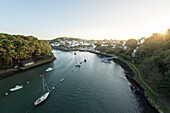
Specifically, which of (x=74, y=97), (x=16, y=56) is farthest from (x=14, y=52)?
(x=74, y=97)

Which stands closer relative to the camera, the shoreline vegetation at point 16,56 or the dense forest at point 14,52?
the shoreline vegetation at point 16,56

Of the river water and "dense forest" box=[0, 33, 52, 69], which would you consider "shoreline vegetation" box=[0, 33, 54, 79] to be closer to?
"dense forest" box=[0, 33, 52, 69]

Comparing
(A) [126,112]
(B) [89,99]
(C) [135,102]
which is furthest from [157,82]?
(B) [89,99]

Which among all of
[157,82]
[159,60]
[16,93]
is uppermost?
[159,60]

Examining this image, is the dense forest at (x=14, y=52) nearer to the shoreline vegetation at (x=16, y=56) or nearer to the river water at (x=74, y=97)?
the shoreline vegetation at (x=16, y=56)

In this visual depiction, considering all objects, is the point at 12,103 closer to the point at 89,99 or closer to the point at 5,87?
the point at 5,87

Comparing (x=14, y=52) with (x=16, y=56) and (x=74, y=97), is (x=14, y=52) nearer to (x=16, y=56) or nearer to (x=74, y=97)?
(x=16, y=56)

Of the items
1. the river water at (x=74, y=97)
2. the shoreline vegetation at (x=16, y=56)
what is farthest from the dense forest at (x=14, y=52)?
the river water at (x=74, y=97)

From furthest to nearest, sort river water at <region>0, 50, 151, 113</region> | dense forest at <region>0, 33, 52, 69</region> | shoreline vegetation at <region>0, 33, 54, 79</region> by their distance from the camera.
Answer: dense forest at <region>0, 33, 52, 69</region> < shoreline vegetation at <region>0, 33, 54, 79</region> < river water at <region>0, 50, 151, 113</region>

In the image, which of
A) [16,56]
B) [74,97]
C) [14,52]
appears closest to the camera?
[74,97]

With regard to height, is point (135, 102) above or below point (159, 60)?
below

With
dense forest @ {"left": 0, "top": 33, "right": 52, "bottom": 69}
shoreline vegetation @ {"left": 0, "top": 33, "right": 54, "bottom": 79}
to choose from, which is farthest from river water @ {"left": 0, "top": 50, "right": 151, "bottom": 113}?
dense forest @ {"left": 0, "top": 33, "right": 52, "bottom": 69}
